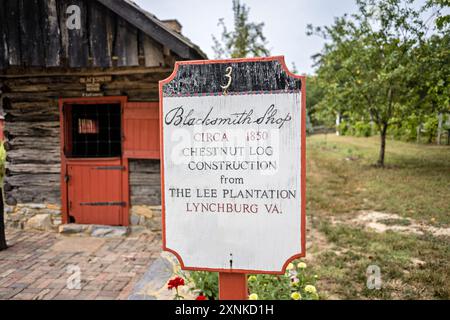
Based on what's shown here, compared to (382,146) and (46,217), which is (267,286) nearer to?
(382,146)

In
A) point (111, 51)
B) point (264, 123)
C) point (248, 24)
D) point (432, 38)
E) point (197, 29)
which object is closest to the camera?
point (264, 123)

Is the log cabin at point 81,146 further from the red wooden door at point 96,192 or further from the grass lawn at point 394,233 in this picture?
the grass lawn at point 394,233

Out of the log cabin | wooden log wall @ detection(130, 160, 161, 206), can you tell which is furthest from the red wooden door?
wooden log wall @ detection(130, 160, 161, 206)

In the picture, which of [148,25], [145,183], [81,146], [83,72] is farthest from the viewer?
[81,146]

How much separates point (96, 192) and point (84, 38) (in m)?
2.72

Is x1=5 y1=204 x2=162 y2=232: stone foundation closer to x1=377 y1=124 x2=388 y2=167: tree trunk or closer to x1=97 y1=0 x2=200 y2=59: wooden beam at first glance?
x1=97 y1=0 x2=200 y2=59: wooden beam

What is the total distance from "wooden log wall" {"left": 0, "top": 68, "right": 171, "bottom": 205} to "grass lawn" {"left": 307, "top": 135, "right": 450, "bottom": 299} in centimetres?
316

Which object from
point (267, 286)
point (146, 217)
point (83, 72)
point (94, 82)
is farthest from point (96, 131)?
point (267, 286)

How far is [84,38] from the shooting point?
4488 millimetres

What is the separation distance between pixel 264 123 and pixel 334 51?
672cm

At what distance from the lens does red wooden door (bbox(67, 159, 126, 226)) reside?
590 cm
